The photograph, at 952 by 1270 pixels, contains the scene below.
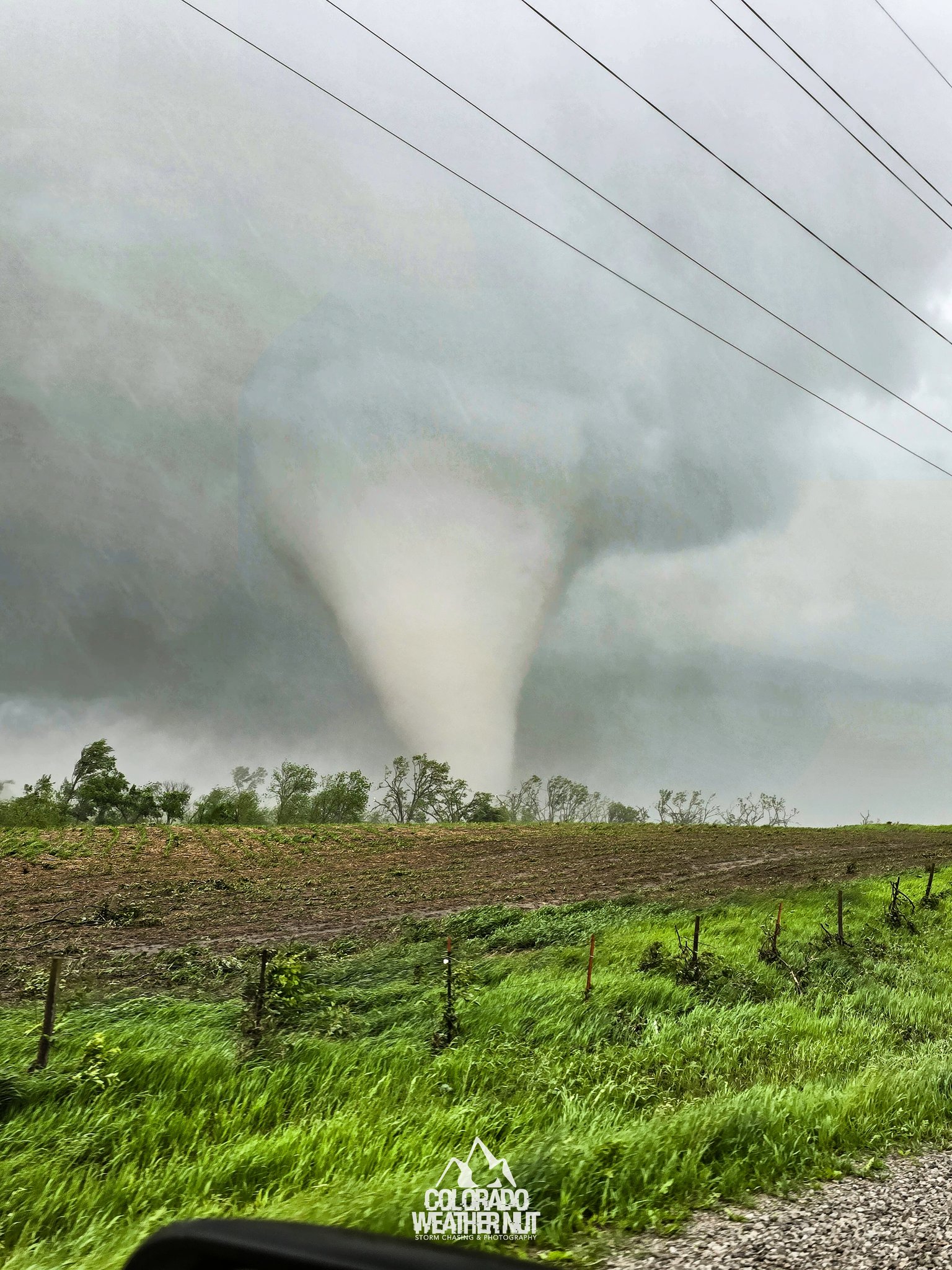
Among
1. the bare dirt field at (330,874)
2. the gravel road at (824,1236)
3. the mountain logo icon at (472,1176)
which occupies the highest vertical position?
the mountain logo icon at (472,1176)

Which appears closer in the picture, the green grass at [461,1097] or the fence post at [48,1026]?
the green grass at [461,1097]

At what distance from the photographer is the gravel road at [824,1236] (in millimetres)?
4188

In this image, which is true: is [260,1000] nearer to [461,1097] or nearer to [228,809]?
[461,1097]

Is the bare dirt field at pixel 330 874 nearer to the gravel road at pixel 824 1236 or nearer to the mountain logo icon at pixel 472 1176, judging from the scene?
the mountain logo icon at pixel 472 1176

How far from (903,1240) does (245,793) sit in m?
89.2

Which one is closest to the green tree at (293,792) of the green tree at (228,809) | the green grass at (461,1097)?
the green tree at (228,809)

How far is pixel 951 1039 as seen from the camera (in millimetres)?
10172

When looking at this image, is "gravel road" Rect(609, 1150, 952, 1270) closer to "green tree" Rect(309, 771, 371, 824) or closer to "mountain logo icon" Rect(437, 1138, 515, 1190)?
"mountain logo icon" Rect(437, 1138, 515, 1190)

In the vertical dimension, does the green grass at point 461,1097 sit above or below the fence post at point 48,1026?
below

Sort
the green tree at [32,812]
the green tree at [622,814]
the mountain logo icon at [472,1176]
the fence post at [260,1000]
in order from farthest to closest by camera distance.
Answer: the green tree at [622,814] → the green tree at [32,812] → the fence post at [260,1000] → the mountain logo icon at [472,1176]

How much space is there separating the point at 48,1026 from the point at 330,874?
81.4 ft

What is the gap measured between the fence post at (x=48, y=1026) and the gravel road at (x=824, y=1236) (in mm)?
5930

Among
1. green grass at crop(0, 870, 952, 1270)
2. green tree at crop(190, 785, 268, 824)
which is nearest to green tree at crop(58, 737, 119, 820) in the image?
green tree at crop(190, 785, 268, 824)

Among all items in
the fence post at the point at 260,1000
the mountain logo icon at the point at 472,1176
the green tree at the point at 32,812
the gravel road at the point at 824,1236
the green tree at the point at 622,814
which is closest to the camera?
the gravel road at the point at 824,1236
